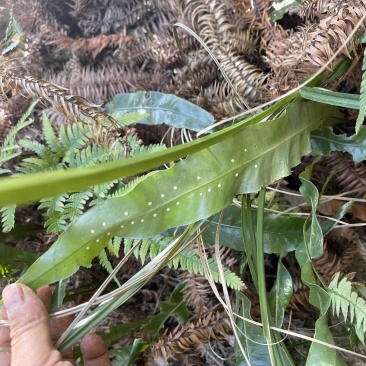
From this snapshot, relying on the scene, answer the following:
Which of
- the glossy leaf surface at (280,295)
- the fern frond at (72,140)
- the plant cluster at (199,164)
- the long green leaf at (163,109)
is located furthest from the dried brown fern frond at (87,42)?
the glossy leaf surface at (280,295)

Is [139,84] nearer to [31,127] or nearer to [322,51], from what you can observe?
[31,127]

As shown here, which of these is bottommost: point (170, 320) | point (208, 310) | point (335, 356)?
point (170, 320)

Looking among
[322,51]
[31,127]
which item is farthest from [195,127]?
[31,127]

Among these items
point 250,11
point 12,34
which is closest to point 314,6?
point 250,11

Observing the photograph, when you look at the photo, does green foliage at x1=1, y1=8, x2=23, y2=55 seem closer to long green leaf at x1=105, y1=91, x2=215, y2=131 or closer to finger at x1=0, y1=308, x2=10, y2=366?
long green leaf at x1=105, y1=91, x2=215, y2=131

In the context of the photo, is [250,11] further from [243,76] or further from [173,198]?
[173,198]

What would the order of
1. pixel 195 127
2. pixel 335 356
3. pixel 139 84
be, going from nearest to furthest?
pixel 335 356, pixel 195 127, pixel 139 84

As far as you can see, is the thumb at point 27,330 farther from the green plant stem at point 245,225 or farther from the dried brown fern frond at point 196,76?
the dried brown fern frond at point 196,76
